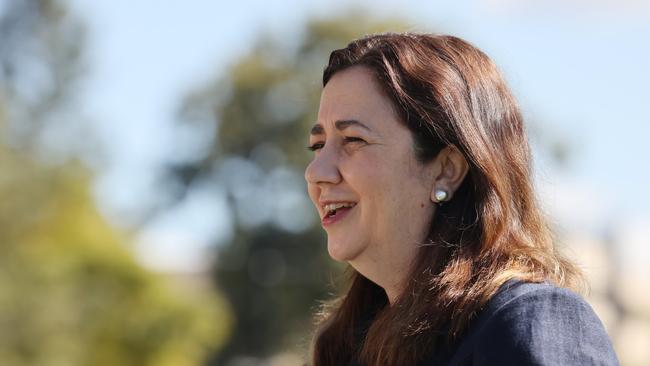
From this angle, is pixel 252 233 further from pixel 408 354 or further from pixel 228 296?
pixel 408 354

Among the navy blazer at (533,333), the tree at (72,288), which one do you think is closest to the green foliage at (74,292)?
the tree at (72,288)

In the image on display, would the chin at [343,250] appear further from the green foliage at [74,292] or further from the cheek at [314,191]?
the green foliage at [74,292]

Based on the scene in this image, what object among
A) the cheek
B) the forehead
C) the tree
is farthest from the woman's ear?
the tree

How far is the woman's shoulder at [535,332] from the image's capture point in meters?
2.39

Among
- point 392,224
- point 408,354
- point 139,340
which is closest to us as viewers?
point 408,354

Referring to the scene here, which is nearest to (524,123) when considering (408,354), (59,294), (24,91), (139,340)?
(408,354)

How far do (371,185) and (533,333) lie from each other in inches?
24.3

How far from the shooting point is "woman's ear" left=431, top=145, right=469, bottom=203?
2.84m

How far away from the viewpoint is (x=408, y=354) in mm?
2646

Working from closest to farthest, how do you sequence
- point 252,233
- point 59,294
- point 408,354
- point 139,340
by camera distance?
point 408,354 → point 59,294 → point 139,340 → point 252,233

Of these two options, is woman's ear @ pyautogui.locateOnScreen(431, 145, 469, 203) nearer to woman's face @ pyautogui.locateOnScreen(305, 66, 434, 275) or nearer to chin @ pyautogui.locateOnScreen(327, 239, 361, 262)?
woman's face @ pyautogui.locateOnScreen(305, 66, 434, 275)

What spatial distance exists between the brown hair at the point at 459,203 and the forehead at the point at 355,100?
23mm

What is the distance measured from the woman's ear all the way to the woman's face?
0.02 meters

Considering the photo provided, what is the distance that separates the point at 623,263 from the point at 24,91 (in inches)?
691
